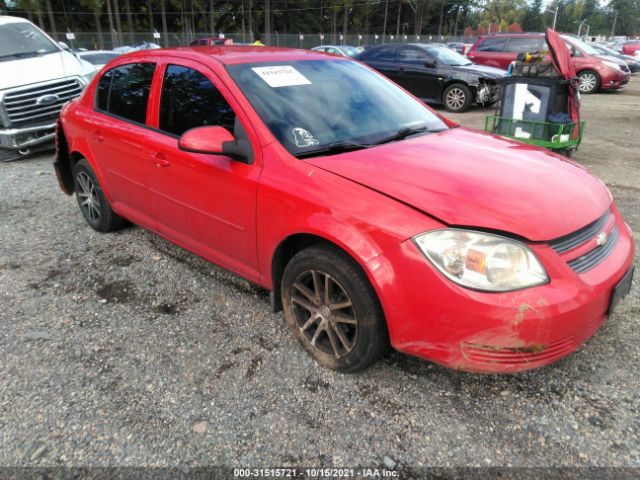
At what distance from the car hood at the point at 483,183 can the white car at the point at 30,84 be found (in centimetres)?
621

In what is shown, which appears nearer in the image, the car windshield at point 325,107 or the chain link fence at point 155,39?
the car windshield at point 325,107

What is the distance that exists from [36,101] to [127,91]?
4307 millimetres

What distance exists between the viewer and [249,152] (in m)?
2.62

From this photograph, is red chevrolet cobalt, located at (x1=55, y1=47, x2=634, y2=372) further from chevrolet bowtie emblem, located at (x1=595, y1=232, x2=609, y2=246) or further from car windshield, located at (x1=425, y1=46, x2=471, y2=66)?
car windshield, located at (x1=425, y1=46, x2=471, y2=66)

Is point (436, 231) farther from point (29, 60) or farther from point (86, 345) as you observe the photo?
point (29, 60)

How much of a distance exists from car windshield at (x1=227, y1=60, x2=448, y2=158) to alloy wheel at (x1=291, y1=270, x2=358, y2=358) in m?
0.70

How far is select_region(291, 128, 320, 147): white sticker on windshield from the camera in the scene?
2609 mm

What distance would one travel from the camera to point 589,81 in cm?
1496

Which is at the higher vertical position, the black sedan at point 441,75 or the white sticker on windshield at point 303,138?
the white sticker on windshield at point 303,138

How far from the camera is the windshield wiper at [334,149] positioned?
8.38ft

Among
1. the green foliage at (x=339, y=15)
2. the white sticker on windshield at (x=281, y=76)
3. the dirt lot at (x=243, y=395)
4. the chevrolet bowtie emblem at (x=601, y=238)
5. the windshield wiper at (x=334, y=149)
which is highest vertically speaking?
the green foliage at (x=339, y=15)

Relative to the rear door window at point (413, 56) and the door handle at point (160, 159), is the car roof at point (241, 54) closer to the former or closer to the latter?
the door handle at point (160, 159)

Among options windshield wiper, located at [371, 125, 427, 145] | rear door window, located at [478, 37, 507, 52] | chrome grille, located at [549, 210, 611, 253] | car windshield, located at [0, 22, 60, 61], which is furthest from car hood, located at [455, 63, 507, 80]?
chrome grille, located at [549, 210, 611, 253]

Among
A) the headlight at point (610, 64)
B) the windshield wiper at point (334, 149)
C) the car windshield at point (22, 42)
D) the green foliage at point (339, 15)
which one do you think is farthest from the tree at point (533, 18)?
the windshield wiper at point (334, 149)
